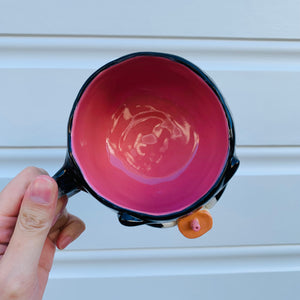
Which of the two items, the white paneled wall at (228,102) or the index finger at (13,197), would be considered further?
the white paneled wall at (228,102)

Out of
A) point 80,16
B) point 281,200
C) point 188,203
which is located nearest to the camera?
point 188,203

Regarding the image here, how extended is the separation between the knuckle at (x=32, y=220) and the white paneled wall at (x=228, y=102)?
0.26 metres

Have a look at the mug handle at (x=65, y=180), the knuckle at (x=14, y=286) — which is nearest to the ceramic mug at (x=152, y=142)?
the mug handle at (x=65, y=180)

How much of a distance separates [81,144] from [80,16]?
13.1 inches

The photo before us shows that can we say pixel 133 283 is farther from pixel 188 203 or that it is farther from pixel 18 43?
pixel 18 43

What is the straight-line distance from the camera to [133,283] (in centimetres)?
79

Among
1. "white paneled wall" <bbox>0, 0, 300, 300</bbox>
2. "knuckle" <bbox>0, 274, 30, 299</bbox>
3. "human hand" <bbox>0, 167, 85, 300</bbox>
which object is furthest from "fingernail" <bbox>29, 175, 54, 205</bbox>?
"white paneled wall" <bbox>0, 0, 300, 300</bbox>

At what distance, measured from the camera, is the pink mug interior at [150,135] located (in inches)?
17.6

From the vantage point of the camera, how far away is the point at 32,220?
44 centimetres

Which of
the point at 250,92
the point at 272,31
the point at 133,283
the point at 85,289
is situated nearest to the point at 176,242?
the point at 133,283

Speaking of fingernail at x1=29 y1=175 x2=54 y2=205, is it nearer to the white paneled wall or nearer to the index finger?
the index finger

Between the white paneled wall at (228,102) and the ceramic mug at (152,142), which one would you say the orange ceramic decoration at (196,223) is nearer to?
the ceramic mug at (152,142)

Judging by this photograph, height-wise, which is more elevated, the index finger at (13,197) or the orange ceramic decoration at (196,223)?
the orange ceramic decoration at (196,223)

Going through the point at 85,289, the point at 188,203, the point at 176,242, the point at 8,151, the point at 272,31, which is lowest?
the point at 85,289
